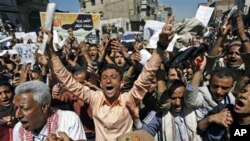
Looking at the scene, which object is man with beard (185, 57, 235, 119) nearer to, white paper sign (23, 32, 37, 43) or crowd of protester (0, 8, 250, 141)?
crowd of protester (0, 8, 250, 141)

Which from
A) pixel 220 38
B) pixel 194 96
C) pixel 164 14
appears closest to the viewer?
pixel 194 96

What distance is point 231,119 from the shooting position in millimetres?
2715

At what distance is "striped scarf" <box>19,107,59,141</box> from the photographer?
2.95 meters

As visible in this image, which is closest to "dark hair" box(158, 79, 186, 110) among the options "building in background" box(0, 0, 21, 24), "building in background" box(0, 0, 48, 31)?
"building in background" box(0, 0, 21, 24)

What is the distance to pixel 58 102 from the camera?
4344 mm

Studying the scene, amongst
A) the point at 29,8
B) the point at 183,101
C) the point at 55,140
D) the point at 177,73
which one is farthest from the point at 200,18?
the point at 29,8

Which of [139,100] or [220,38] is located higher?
[220,38]

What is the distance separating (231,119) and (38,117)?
4.79 ft

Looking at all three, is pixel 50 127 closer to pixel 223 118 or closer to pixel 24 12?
pixel 223 118

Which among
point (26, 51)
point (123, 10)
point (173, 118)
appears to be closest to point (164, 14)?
point (123, 10)

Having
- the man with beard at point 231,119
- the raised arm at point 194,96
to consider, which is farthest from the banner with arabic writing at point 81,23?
the man with beard at point 231,119

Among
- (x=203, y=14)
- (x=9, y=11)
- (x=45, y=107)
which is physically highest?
(x=9, y=11)

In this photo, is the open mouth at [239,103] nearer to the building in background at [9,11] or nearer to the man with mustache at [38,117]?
the man with mustache at [38,117]

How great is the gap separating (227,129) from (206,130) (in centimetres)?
23
